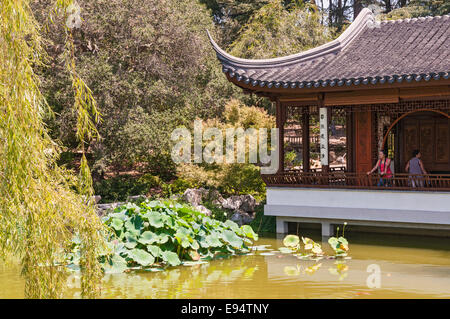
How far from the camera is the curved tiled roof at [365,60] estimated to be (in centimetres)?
1116

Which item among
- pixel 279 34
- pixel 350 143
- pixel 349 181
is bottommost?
pixel 349 181

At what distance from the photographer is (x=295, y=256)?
10.5m

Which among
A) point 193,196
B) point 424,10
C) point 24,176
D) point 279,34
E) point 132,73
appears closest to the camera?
point 24,176

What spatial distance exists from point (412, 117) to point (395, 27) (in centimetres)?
190

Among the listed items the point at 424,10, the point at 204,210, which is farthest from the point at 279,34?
the point at 204,210

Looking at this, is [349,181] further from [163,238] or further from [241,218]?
[163,238]

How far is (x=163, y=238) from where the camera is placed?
31.5ft

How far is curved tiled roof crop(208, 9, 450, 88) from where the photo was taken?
439 inches

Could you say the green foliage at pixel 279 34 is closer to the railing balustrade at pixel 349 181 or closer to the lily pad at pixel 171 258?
the railing balustrade at pixel 349 181

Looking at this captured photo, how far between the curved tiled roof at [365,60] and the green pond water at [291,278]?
3003mm

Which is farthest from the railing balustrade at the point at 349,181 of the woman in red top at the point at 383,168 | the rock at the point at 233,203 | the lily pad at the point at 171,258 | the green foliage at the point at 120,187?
the green foliage at the point at 120,187

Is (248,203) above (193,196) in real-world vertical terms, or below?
below

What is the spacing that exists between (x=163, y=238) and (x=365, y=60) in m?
5.35

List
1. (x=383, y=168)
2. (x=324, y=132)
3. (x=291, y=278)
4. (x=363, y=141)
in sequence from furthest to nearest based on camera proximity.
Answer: (x=363, y=141) < (x=324, y=132) < (x=383, y=168) < (x=291, y=278)
